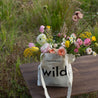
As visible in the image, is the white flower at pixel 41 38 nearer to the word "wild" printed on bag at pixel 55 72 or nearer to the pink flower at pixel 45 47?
the pink flower at pixel 45 47

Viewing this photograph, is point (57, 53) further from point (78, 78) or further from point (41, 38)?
point (78, 78)

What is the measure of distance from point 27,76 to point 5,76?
2.21 ft

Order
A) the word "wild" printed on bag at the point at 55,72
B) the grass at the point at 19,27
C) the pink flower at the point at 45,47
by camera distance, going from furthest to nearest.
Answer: the grass at the point at 19,27 < the word "wild" printed on bag at the point at 55,72 < the pink flower at the point at 45,47

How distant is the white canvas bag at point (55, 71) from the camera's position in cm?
109

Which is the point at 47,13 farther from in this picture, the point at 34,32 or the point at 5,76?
the point at 5,76

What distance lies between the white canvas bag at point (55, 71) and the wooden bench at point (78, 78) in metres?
0.05

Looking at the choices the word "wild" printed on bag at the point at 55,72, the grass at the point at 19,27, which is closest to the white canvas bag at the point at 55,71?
the word "wild" printed on bag at the point at 55,72

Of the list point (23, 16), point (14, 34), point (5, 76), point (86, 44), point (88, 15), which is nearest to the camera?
point (86, 44)

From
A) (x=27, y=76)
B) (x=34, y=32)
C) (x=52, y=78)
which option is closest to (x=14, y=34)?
(x=34, y=32)

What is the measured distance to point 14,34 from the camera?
8.15ft

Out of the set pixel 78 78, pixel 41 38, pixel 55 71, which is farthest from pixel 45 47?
pixel 78 78

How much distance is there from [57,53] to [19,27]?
171 centimetres

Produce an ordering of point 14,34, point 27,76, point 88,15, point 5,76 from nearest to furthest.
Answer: point 27,76
point 5,76
point 14,34
point 88,15

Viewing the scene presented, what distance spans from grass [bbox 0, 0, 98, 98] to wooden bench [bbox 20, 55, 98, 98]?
0.50 m
